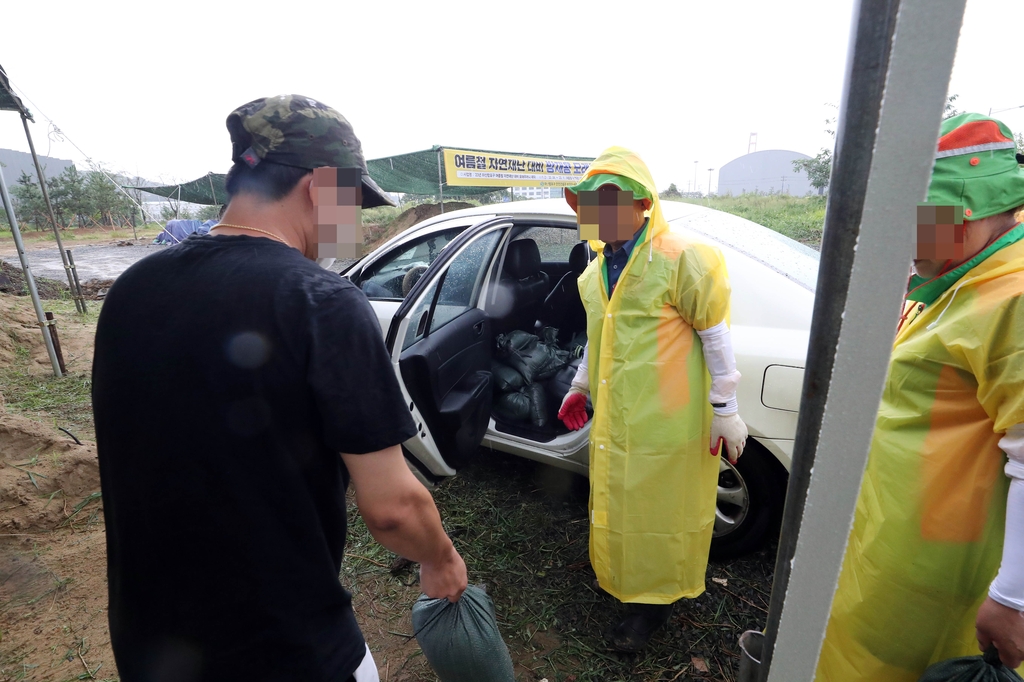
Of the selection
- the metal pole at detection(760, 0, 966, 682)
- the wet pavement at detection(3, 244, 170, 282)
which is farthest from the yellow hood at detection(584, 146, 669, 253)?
the wet pavement at detection(3, 244, 170, 282)

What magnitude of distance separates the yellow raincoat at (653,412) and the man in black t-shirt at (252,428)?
0.99 m

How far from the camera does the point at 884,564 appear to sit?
124 cm

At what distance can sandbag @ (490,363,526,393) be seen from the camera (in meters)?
3.26

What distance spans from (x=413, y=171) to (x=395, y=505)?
12.9 m

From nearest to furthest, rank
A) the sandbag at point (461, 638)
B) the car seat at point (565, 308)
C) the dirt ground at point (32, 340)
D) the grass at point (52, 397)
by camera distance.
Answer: the sandbag at point (461, 638), the car seat at point (565, 308), the grass at point (52, 397), the dirt ground at point (32, 340)

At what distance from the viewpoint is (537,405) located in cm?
314

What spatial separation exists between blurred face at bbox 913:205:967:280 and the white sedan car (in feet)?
3.05

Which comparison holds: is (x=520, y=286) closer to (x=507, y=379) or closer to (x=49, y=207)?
(x=507, y=379)

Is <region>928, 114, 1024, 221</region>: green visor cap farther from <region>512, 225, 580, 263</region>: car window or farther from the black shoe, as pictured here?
<region>512, 225, 580, 263</region>: car window

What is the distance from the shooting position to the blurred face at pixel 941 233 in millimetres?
1084

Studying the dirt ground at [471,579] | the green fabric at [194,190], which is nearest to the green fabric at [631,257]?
the dirt ground at [471,579]

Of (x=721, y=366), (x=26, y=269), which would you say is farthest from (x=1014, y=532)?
(x=26, y=269)

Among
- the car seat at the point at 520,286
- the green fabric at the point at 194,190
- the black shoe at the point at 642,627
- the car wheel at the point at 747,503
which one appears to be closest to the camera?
the black shoe at the point at 642,627

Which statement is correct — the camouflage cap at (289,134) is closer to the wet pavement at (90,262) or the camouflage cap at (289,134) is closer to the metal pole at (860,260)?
the metal pole at (860,260)
